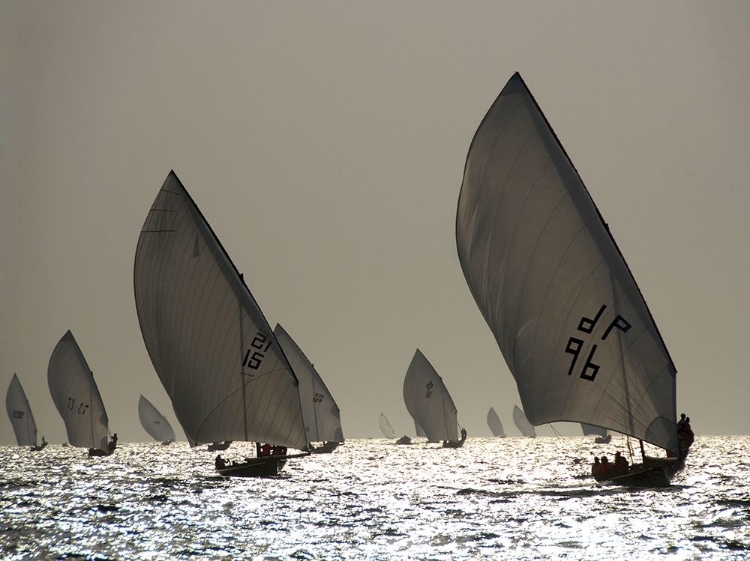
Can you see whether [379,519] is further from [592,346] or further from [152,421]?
[152,421]

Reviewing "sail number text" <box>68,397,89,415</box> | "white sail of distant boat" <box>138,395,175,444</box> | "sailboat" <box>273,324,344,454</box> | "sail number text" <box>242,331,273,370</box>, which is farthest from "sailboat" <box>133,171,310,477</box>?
"white sail of distant boat" <box>138,395,175,444</box>

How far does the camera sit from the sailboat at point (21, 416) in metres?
123

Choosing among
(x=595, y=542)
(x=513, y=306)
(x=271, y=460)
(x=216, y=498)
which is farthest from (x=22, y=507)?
(x=595, y=542)

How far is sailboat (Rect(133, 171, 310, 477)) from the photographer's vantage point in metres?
43.7

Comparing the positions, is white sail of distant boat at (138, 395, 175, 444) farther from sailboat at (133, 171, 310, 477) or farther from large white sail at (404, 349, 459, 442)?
sailboat at (133, 171, 310, 477)

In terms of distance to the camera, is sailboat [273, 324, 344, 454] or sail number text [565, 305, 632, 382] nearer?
sail number text [565, 305, 632, 382]

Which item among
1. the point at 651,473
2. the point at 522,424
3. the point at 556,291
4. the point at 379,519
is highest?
the point at 522,424

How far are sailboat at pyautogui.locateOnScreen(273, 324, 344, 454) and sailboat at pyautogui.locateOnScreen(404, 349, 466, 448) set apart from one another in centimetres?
1563

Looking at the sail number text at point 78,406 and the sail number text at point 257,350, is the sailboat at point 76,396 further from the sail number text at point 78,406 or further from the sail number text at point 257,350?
the sail number text at point 257,350

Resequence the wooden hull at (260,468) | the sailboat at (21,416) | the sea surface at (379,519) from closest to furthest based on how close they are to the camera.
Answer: the sea surface at (379,519)
the wooden hull at (260,468)
the sailboat at (21,416)

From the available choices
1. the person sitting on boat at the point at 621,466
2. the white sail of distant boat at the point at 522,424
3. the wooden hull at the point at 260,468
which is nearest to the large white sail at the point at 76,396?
the wooden hull at the point at 260,468

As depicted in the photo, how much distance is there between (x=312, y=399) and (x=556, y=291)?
54.2m

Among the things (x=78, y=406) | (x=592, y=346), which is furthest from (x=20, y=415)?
(x=592, y=346)

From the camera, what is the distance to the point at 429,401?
107 m
